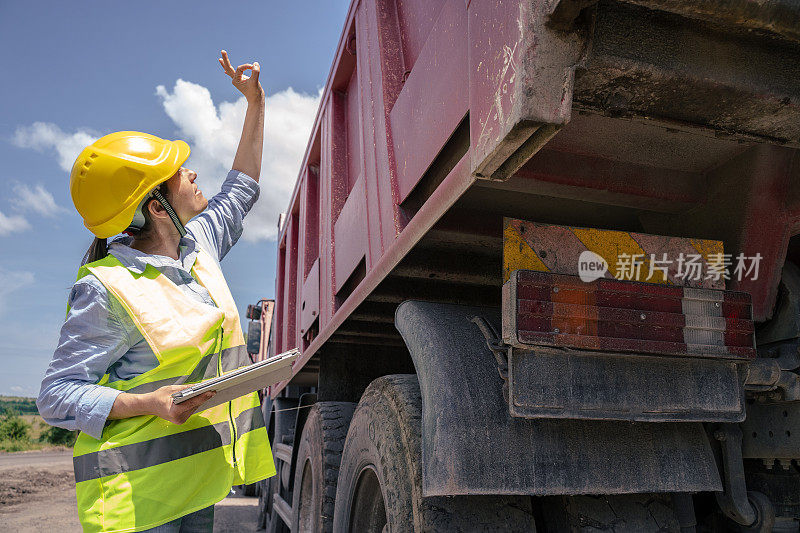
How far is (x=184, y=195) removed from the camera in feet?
6.13

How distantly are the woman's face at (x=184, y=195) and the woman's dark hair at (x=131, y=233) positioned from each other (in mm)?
21

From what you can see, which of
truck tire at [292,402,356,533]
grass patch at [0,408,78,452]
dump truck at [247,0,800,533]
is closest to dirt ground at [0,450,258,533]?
truck tire at [292,402,356,533]

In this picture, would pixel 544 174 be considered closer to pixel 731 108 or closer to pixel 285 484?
pixel 731 108

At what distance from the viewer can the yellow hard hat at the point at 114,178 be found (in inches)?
67.3

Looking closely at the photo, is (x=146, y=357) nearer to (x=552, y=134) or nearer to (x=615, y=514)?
(x=552, y=134)

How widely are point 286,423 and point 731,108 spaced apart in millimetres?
5001

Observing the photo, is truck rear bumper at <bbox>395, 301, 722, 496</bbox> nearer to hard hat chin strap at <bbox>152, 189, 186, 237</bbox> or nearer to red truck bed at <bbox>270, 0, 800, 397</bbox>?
red truck bed at <bbox>270, 0, 800, 397</bbox>

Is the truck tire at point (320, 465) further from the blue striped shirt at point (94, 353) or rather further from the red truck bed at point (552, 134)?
the blue striped shirt at point (94, 353)

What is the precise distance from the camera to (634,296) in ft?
5.10

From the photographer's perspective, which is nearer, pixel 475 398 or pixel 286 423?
pixel 475 398

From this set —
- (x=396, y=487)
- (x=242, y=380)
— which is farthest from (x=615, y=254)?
(x=242, y=380)

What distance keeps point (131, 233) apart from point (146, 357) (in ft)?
1.43

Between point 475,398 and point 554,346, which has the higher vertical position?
point 554,346

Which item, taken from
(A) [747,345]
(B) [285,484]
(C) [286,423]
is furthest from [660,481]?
(C) [286,423]
